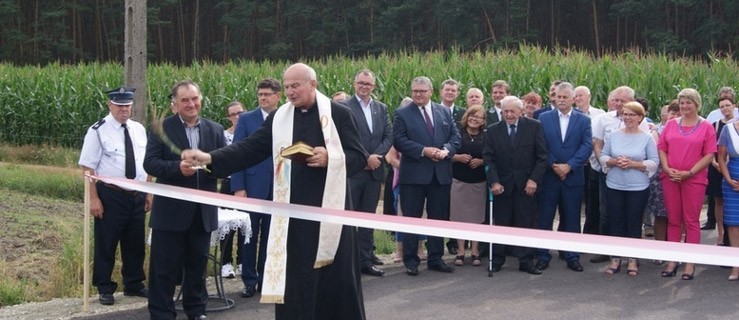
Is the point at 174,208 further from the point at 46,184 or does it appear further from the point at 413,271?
the point at 46,184

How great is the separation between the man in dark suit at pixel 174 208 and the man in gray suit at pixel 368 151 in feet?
8.20

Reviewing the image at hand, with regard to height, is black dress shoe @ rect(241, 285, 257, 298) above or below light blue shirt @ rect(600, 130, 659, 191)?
below

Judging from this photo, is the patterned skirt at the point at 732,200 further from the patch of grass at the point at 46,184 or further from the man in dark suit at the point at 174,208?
A: the patch of grass at the point at 46,184

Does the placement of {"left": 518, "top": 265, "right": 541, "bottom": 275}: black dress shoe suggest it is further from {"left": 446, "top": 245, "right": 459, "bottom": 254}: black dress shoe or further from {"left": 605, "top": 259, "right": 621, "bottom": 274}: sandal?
{"left": 446, "top": 245, "right": 459, "bottom": 254}: black dress shoe

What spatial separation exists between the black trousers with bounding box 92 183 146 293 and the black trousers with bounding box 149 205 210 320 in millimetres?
1058

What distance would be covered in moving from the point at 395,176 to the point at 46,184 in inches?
374

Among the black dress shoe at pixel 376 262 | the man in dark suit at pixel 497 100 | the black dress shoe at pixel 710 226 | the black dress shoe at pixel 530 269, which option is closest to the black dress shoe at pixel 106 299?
the black dress shoe at pixel 376 262

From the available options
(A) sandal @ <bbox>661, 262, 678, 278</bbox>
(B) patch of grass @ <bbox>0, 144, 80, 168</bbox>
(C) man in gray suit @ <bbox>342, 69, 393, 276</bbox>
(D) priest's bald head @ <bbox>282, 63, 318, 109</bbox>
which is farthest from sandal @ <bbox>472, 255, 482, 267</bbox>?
(B) patch of grass @ <bbox>0, 144, 80, 168</bbox>

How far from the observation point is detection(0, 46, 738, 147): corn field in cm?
1800

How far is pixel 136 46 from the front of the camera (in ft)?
48.1

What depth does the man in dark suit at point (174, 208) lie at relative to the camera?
8469 mm

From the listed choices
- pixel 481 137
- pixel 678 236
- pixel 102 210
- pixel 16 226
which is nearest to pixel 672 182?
pixel 678 236

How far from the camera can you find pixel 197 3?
66562 mm

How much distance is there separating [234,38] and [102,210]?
58.0 m
